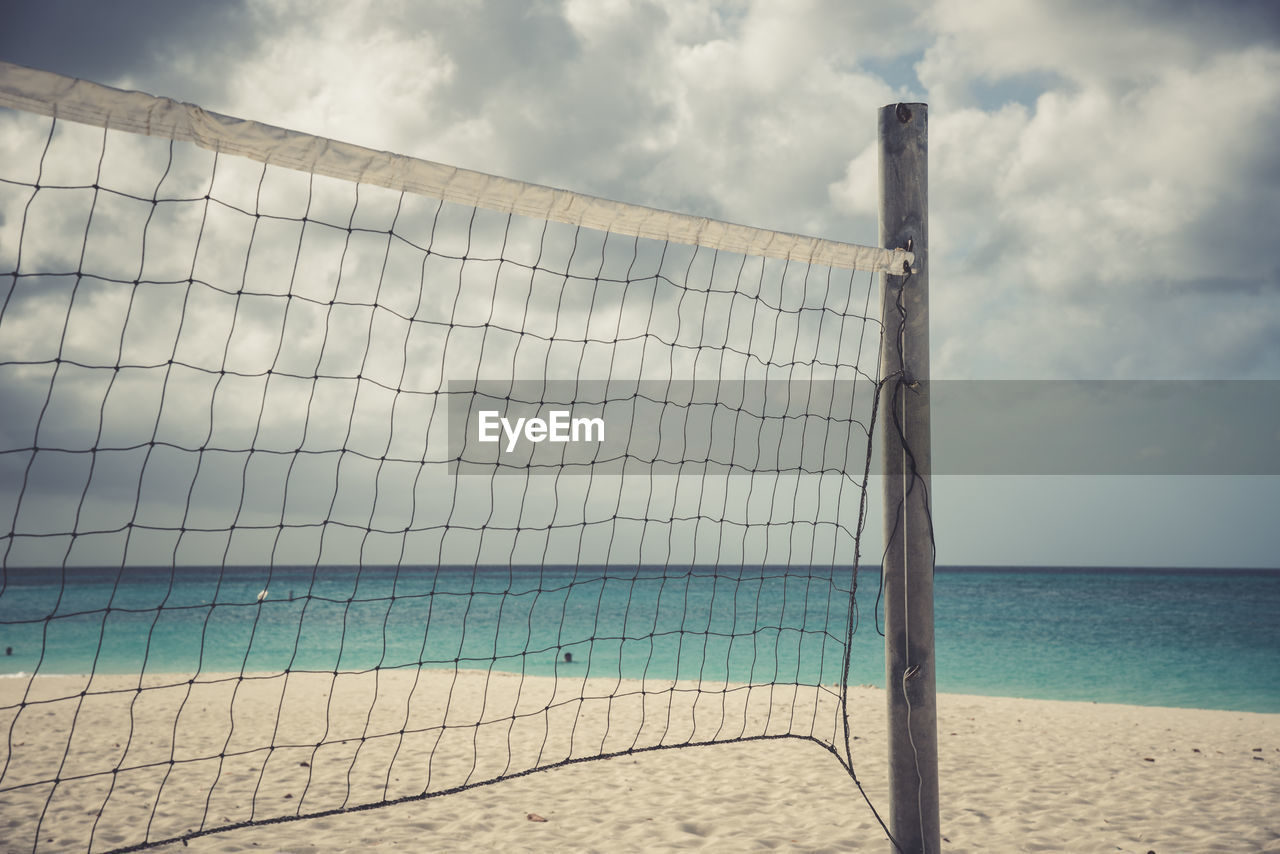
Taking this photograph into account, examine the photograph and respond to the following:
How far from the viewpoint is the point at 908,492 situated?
3.03 meters

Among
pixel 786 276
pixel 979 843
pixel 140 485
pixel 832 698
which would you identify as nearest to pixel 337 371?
pixel 140 485

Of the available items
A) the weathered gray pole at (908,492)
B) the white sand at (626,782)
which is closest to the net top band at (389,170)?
the weathered gray pole at (908,492)

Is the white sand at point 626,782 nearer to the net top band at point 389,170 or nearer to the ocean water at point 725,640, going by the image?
the ocean water at point 725,640

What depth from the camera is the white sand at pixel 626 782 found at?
13.3ft

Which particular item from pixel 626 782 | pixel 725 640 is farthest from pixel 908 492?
pixel 725 640

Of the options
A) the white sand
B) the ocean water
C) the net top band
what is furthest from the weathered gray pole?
the ocean water

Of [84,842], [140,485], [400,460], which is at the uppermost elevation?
[400,460]

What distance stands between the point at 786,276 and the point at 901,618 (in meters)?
1.69

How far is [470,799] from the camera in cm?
460

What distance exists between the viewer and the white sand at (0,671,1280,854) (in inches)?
159

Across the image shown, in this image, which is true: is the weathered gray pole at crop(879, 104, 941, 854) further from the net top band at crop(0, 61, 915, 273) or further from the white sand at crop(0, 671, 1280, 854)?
the white sand at crop(0, 671, 1280, 854)

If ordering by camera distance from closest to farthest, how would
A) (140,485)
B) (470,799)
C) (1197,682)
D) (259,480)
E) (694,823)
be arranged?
(140,485) < (259,480) < (694,823) < (470,799) < (1197,682)

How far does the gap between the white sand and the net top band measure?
1.80 m

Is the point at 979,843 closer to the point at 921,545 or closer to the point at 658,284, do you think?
the point at 921,545
